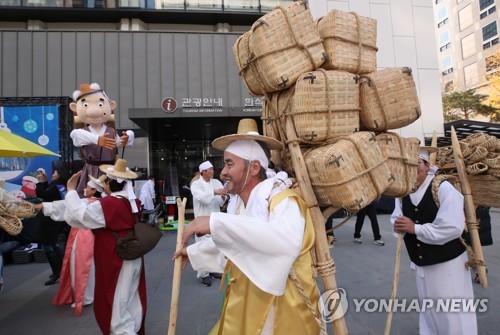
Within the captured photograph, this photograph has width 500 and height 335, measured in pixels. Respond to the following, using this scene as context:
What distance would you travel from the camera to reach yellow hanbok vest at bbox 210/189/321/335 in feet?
5.97

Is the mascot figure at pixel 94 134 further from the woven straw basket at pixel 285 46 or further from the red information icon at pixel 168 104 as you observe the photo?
the red information icon at pixel 168 104

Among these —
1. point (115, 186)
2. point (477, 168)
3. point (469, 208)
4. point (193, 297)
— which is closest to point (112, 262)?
point (115, 186)

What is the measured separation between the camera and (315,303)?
1.91 m

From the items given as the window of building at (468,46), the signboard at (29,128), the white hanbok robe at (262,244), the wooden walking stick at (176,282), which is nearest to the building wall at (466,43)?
the window of building at (468,46)

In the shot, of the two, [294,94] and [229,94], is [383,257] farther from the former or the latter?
[229,94]

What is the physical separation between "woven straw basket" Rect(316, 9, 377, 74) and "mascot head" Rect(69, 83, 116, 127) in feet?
10.2

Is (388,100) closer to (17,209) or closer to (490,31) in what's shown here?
(17,209)

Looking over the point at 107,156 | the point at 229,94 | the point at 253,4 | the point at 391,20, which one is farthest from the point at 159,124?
the point at 391,20

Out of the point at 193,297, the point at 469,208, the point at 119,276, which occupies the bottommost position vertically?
the point at 193,297

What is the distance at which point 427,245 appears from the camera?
2959 mm

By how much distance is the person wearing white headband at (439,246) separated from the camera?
2.81 meters

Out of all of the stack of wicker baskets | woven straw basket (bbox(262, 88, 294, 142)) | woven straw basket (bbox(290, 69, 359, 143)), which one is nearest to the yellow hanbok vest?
the stack of wicker baskets

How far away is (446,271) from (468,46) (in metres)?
54.3

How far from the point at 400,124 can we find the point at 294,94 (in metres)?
0.78
